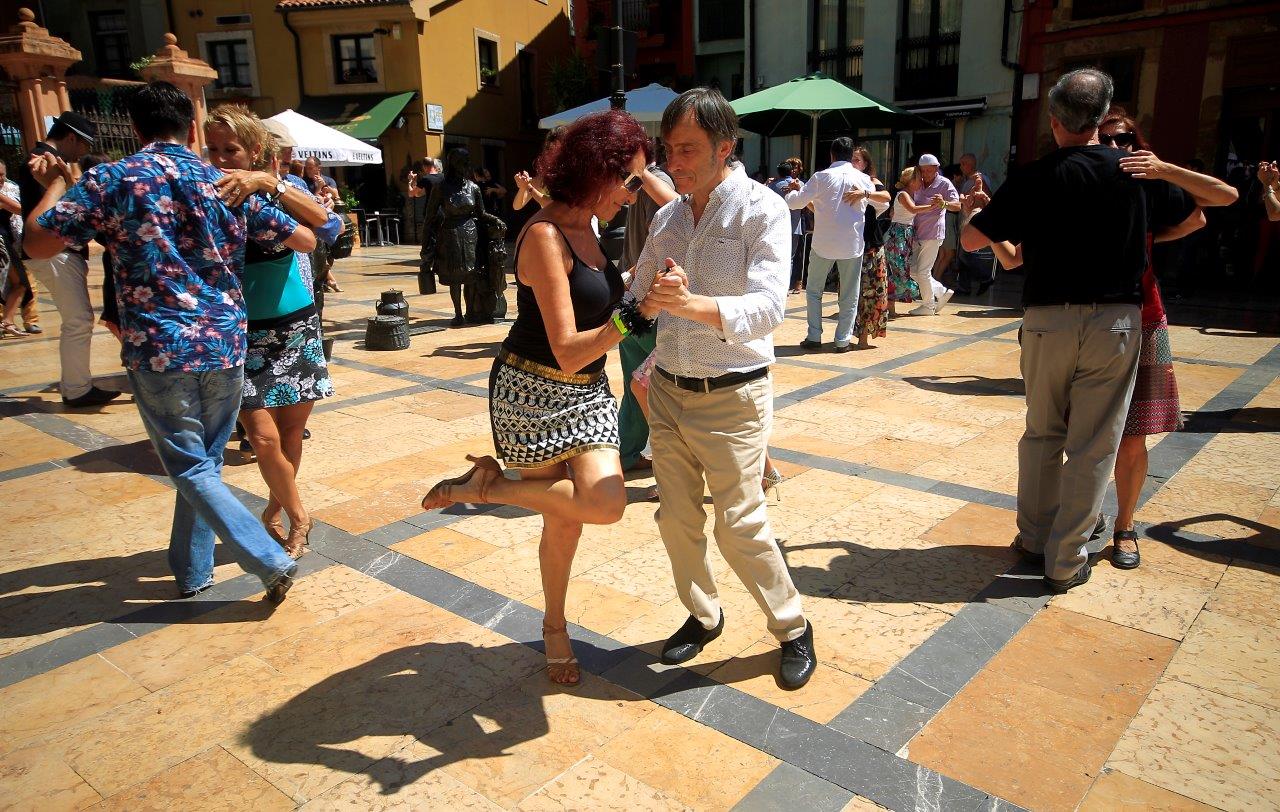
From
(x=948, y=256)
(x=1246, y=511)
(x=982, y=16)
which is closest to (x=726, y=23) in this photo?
(x=982, y=16)

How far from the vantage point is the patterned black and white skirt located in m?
2.63

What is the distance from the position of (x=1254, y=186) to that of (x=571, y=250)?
14.1m

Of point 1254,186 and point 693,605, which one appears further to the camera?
point 1254,186

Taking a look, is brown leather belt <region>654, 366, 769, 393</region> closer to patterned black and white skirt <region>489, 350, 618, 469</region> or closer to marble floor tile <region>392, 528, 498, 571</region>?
patterned black and white skirt <region>489, 350, 618, 469</region>

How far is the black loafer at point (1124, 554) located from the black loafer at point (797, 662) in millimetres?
1644

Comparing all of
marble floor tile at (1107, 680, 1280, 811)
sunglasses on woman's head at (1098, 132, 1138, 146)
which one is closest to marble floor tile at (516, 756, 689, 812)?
marble floor tile at (1107, 680, 1280, 811)

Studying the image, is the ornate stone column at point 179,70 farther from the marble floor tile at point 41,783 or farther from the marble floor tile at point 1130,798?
the marble floor tile at point 1130,798

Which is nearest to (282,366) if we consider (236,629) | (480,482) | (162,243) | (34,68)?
(162,243)

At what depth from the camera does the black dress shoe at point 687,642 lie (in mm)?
2930

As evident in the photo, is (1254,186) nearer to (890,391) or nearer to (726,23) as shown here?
(890,391)

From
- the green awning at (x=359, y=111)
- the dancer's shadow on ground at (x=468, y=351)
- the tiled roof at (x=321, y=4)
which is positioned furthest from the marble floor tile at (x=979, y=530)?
the tiled roof at (x=321, y=4)

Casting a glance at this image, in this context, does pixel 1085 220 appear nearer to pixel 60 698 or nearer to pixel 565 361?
pixel 565 361

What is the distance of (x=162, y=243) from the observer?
2996 mm

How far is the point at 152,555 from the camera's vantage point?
12.8 ft
